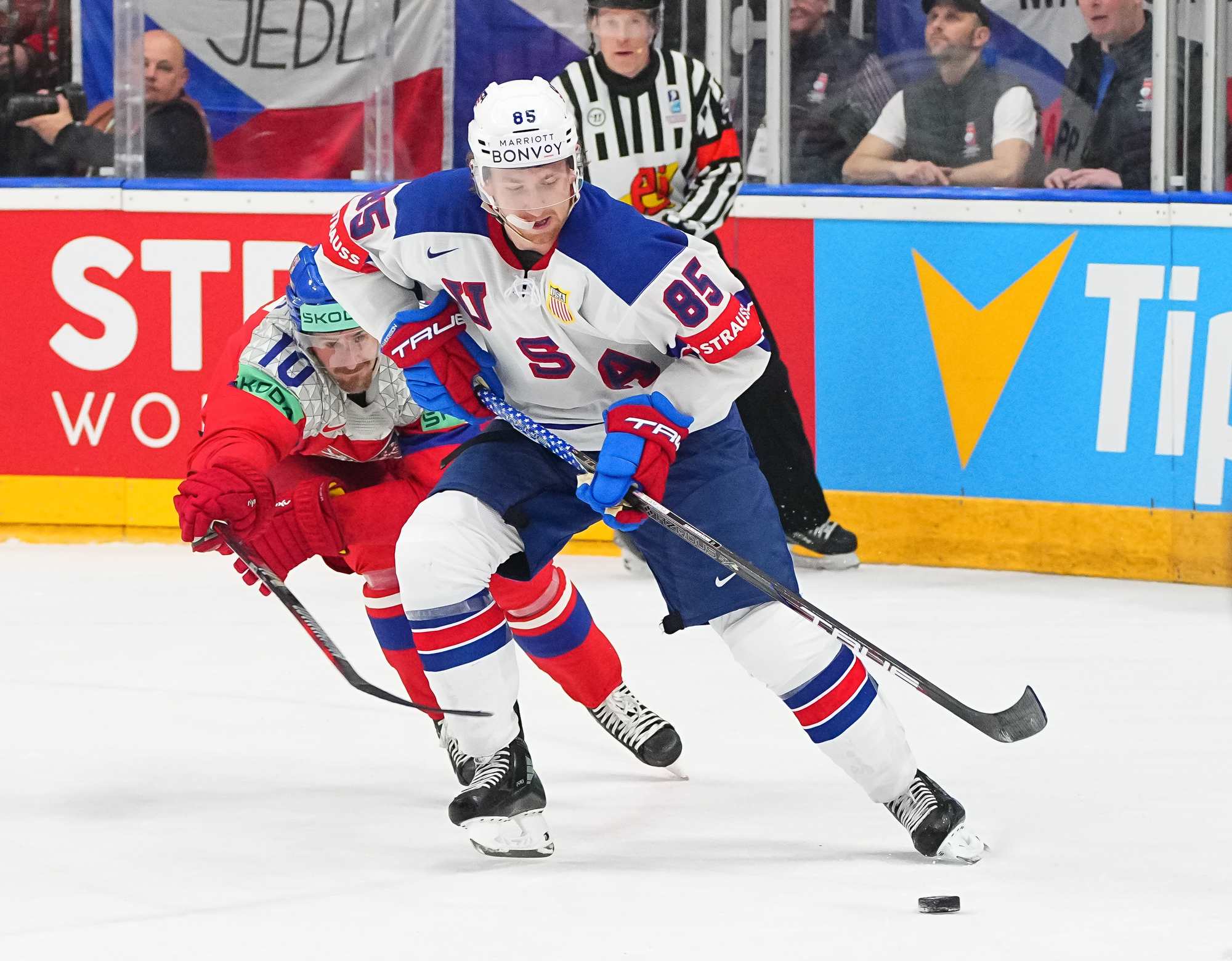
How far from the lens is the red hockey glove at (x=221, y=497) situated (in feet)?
9.66

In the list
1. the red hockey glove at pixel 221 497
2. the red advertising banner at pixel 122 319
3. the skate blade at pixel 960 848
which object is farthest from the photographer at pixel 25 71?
the skate blade at pixel 960 848

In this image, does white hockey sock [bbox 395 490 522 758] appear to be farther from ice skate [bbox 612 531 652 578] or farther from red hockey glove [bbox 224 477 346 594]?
ice skate [bbox 612 531 652 578]

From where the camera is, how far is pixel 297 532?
3156 mm

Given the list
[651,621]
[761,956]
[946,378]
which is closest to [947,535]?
[946,378]

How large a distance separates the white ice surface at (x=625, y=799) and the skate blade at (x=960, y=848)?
2 cm

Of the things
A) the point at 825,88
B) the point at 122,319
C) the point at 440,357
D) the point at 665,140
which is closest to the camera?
the point at 440,357

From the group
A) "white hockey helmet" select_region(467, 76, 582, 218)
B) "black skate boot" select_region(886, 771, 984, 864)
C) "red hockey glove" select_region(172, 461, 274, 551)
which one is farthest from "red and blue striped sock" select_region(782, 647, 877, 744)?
"red hockey glove" select_region(172, 461, 274, 551)

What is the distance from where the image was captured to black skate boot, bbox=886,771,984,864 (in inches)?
108

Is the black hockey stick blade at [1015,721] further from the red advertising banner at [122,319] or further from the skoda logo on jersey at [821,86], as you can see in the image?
the red advertising banner at [122,319]

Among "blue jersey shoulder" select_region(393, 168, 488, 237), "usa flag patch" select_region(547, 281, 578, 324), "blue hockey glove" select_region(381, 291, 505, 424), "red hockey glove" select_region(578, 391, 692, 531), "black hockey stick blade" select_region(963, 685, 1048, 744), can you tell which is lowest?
"black hockey stick blade" select_region(963, 685, 1048, 744)

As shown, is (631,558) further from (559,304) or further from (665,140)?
(559,304)

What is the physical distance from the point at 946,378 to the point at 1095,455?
16.0 inches

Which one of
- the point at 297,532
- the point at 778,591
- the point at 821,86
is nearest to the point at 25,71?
the point at 821,86

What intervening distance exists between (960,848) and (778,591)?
0.43m
